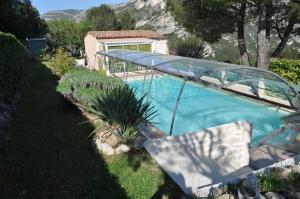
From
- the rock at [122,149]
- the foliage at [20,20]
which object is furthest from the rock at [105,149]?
the foliage at [20,20]

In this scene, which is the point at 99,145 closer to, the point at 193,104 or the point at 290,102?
the point at 290,102

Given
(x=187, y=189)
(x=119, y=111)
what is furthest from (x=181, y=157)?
(x=119, y=111)

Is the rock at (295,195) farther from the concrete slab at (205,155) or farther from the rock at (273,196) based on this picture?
the concrete slab at (205,155)

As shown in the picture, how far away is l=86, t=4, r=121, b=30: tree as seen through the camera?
49.2m

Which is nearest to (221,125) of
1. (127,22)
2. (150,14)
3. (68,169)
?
(68,169)

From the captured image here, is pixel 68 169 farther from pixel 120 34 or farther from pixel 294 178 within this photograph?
pixel 120 34

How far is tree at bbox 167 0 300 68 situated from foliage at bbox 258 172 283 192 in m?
11.1

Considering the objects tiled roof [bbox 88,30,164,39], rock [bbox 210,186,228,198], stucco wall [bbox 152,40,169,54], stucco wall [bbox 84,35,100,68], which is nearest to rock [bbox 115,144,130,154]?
rock [bbox 210,186,228,198]

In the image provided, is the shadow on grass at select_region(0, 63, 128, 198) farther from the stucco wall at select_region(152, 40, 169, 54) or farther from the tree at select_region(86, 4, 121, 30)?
the tree at select_region(86, 4, 121, 30)

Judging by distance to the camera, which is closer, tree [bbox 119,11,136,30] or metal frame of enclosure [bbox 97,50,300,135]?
metal frame of enclosure [bbox 97,50,300,135]

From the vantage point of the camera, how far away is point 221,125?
6.71 m

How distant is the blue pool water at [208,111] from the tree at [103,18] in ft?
111

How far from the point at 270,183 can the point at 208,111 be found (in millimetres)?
8975

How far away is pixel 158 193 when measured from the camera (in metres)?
5.51
